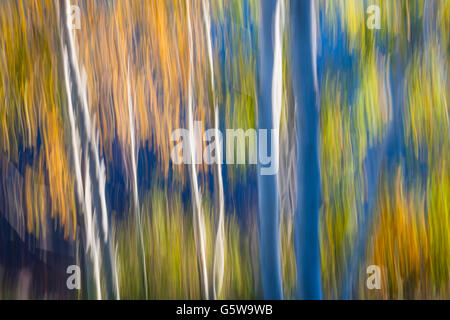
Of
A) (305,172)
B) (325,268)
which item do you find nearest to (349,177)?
(305,172)

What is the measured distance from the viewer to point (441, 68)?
33.1 inches

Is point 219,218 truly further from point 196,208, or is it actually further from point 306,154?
point 306,154

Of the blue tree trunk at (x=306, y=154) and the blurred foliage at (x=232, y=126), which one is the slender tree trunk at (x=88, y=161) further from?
the blue tree trunk at (x=306, y=154)

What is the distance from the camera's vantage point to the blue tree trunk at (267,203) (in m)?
0.85

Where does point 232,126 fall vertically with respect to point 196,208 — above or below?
above

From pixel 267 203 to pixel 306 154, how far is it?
0.15m

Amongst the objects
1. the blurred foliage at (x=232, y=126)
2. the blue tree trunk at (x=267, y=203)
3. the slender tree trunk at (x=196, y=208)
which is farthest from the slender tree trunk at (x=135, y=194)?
the blue tree trunk at (x=267, y=203)

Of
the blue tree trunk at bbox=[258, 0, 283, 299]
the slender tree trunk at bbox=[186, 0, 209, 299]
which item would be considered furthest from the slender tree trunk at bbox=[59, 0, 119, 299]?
the blue tree trunk at bbox=[258, 0, 283, 299]

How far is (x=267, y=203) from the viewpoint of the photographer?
2.81 feet

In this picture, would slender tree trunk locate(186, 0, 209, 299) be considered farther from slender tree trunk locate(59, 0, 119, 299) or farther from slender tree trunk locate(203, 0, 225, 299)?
slender tree trunk locate(59, 0, 119, 299)

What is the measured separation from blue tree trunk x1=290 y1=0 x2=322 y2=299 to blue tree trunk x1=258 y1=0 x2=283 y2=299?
5 cm

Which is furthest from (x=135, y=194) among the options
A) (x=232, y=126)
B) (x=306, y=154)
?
(x=306, y=154)

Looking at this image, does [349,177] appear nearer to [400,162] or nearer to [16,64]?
A: [400,162]

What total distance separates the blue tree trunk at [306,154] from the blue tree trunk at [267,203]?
5cm
